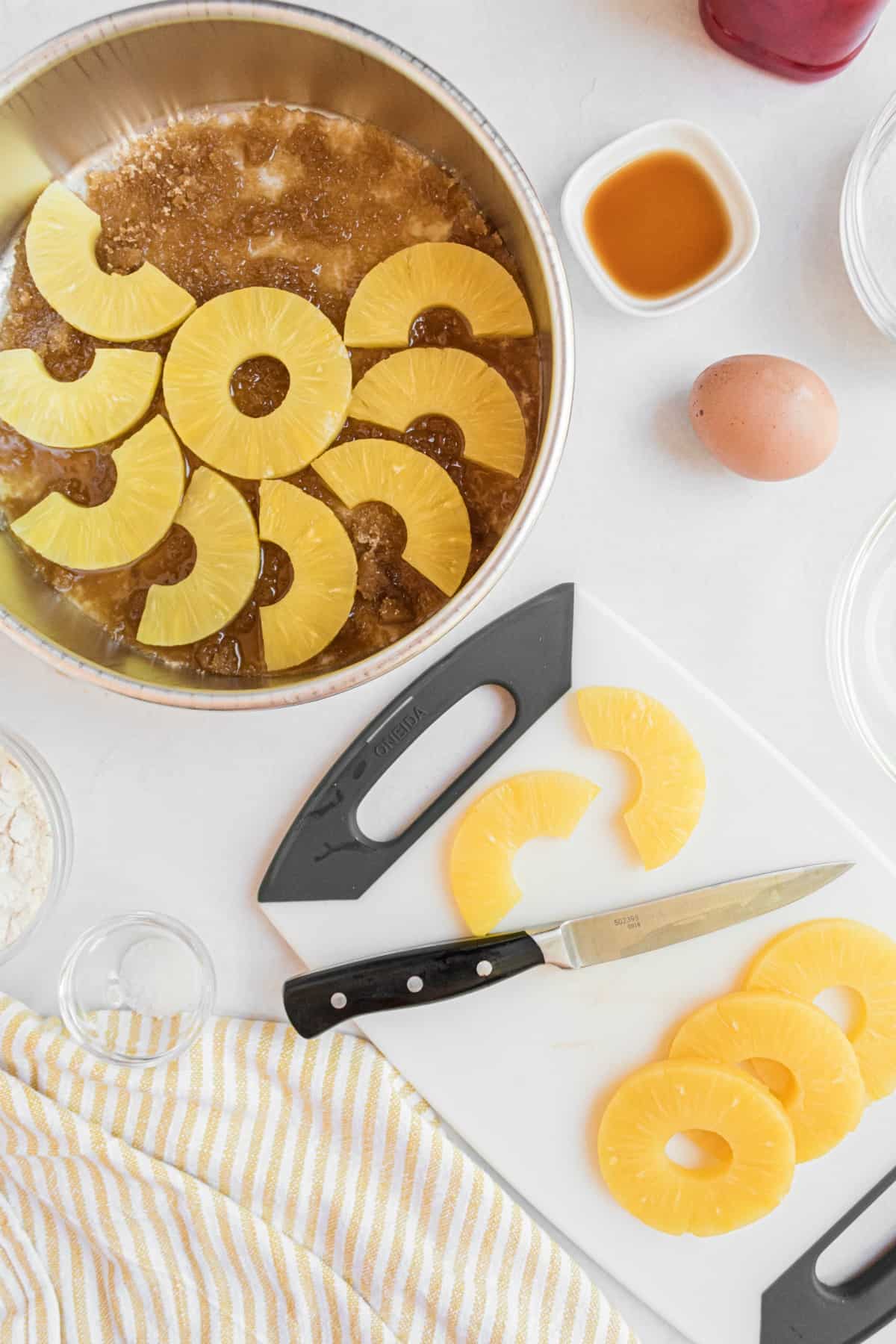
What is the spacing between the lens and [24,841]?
0.95 m

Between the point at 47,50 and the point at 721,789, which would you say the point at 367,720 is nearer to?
the point at 721,789

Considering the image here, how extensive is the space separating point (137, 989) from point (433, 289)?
0.68 m

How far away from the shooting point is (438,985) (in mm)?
934

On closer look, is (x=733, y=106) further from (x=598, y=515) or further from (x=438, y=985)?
(x=438, y=985)

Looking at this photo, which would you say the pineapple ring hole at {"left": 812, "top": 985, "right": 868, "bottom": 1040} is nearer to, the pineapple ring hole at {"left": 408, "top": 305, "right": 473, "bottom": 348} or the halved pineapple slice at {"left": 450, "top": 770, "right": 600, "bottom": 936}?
the halved pineapple slice at {"left": 450, "top": 770, "right": 600, "bottom": 936}

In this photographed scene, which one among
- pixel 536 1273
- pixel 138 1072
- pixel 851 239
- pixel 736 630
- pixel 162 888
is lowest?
pixel 536 1273

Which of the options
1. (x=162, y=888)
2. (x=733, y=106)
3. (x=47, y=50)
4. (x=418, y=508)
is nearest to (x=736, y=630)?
(x=418, y=508)

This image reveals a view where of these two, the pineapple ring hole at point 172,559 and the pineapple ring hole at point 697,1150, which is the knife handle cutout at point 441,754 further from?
the pineapple ring hole at point 697,1150

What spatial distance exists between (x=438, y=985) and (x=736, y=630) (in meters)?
0.42

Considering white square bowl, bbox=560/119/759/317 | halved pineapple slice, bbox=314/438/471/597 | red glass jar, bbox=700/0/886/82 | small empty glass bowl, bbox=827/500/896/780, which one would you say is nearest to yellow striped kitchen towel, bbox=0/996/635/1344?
halved pineapple slice, bbox=314/438/471/597

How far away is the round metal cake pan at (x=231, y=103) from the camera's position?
806 mm

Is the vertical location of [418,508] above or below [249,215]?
below

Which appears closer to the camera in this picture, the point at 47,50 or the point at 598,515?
the point at 47,50


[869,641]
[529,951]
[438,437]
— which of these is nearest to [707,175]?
[438,437]
